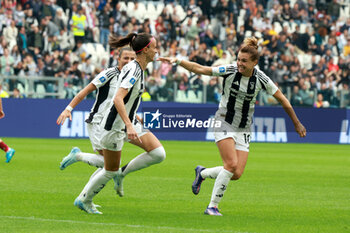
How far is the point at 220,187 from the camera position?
930cm

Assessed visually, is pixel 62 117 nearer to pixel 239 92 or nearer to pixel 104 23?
pixel 239 92

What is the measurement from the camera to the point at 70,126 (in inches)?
1021

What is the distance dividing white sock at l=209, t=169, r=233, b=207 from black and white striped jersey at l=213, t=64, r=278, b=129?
25.0 inches

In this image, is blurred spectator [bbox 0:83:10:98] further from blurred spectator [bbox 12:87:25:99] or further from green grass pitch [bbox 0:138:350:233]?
green grass pitch [bbox 0:138:350:233]

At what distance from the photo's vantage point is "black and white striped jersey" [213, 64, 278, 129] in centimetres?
944

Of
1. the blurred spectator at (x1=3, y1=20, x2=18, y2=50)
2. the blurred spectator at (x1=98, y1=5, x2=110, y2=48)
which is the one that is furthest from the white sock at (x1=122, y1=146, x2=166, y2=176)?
the blurred spectator at (x1=98, y1=5, x2=110, y2=48)

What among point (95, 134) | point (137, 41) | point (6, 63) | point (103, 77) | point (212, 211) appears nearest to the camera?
point (137, 41)

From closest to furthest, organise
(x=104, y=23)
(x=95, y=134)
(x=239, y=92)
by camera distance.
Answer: (x=239, y=92) < (x=95, y=134) < (x=104, y=23)

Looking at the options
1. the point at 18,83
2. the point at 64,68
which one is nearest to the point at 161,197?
the point at 18,83

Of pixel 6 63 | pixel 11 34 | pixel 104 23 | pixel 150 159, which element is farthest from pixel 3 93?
pixel 150 159

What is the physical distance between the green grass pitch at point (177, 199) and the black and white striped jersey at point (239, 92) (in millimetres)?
1184

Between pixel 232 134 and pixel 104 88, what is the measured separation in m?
2.18

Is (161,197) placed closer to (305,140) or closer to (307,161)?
(307,161)

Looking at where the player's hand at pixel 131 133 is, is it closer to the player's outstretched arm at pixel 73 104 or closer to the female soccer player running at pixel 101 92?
the player's outstretched arm at pixel 73 104
